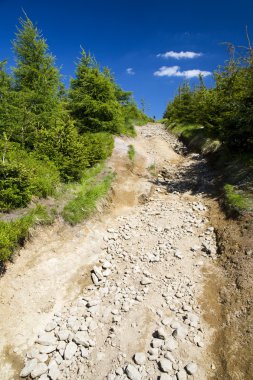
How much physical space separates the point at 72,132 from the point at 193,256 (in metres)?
10.9

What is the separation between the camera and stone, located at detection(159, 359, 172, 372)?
6.71 metres

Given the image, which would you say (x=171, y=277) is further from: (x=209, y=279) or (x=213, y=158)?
(x=213, y=158)

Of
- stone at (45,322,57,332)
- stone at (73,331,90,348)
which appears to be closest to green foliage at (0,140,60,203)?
stone at (45,322,57,332)

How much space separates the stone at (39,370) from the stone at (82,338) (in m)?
1.11

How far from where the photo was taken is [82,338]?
311 inches

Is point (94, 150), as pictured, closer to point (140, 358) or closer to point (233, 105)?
point (233, 105)

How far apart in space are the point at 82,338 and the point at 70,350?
474 mm

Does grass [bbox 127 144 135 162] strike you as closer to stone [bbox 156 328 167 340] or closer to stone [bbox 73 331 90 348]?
stone [bbox 73 331 90 348]

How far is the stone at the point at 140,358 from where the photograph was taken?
23.0 feet

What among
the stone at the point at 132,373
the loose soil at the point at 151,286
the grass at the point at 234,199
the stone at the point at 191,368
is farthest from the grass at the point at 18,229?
the grass at the point at 234,199

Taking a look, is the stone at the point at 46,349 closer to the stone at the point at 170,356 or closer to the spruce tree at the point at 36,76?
the stone at the point at 170,356

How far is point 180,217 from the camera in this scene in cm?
1385

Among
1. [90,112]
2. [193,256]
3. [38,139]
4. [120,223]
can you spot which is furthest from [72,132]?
[193,256]

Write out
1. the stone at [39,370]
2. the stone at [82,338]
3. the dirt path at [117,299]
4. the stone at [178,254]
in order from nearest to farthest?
the stone at [39,370], the dirt path at [117,299], the stone at [82,338], the stone at [178,254]
